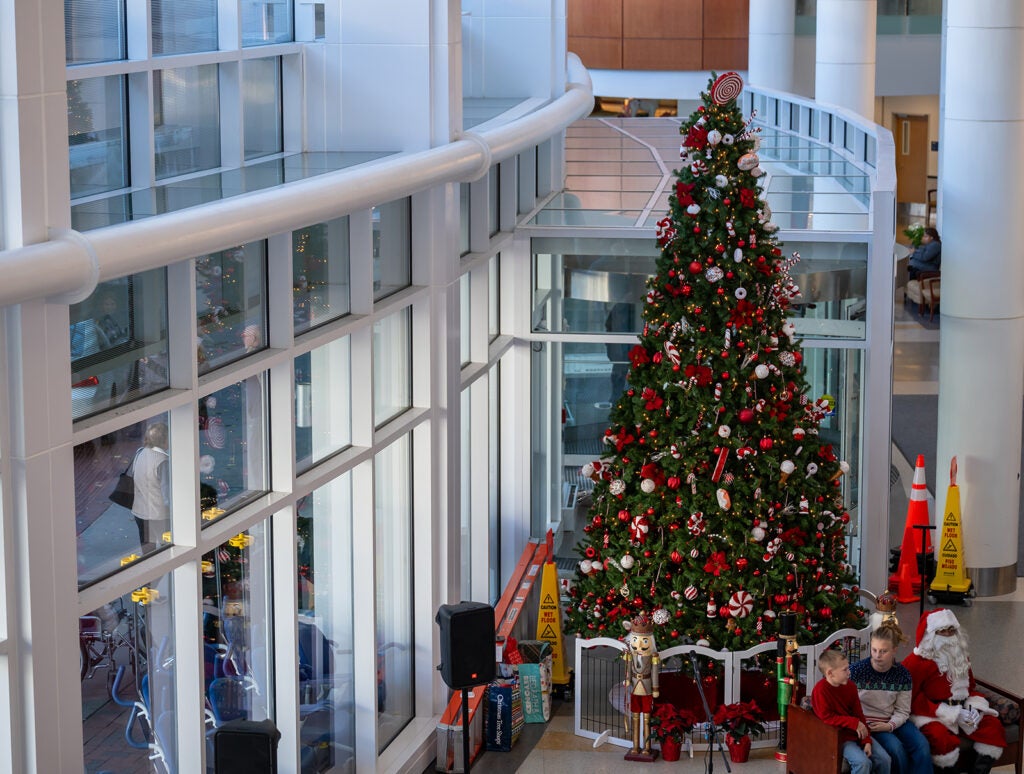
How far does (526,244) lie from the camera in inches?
484

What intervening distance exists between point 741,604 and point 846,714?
4.31 feet

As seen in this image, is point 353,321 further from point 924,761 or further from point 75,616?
point 924,761

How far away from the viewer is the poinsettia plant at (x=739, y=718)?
377 inches

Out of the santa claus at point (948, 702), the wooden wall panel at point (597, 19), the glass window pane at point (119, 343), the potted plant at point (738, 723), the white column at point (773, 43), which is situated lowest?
the potted plant at point (738, 723)

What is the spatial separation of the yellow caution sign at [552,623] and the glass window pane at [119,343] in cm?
467

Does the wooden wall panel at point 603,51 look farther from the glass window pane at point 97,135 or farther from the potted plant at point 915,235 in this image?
the glass window pane at point 97,135

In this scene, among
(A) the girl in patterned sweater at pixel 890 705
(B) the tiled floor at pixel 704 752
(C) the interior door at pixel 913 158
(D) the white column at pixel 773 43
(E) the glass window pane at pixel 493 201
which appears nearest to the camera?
(A) the girl in patterned sweater at pixel 890 705

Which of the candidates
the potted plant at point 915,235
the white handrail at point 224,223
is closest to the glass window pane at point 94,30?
the white handrail at point 224,223

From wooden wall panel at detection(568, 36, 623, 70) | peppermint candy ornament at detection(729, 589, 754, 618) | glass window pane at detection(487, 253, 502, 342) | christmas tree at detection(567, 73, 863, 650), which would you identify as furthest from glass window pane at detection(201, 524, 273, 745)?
wooden wall panel at detection(568, 36, 623, 70)

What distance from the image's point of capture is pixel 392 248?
9148 millimetres

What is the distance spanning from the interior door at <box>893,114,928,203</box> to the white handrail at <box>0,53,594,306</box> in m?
25.8

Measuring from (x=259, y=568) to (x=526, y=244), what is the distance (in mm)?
5233

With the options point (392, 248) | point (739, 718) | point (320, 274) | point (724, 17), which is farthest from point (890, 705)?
point (724, 17)

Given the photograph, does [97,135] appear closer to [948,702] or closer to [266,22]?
[266,22]
